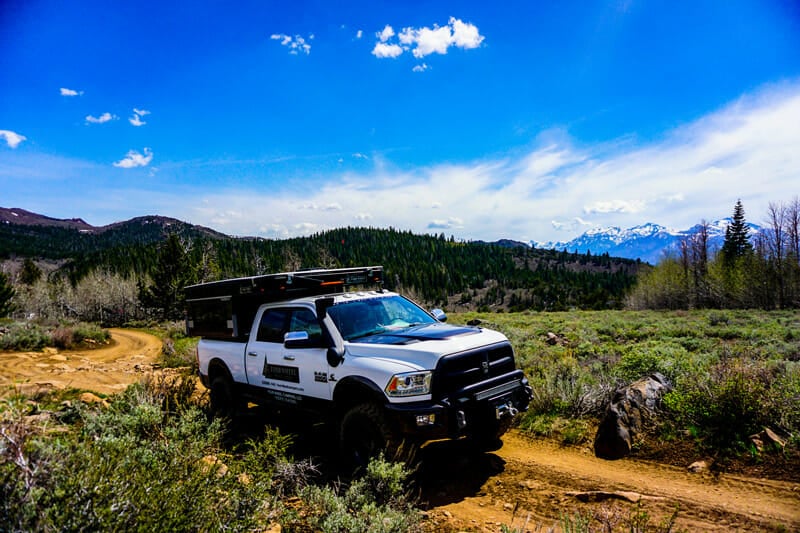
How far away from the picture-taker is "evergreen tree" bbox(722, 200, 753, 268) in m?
54.1

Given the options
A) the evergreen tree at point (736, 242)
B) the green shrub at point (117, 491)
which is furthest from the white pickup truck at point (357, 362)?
the evergreen tree at point (736, 242)

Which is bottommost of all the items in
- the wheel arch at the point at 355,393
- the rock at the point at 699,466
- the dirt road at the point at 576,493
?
the dirt road at the point at 576,493

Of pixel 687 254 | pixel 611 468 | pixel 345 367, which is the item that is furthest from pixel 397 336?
pixel 687 254

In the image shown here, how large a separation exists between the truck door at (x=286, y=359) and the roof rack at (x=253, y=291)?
0.37 metres

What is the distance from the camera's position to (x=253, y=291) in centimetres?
658

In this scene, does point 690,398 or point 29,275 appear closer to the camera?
point 690,398

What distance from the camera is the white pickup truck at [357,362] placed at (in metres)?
4.71

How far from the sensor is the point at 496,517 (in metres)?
4.30

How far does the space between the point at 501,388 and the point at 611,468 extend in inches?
64.2

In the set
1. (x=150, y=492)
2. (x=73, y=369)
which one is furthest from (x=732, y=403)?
(x=73, y=369)

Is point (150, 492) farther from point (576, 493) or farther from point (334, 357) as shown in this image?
point (576, 493)

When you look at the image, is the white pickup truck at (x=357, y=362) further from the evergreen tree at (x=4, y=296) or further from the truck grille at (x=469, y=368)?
the evergreen tree at (x=4, y=296)

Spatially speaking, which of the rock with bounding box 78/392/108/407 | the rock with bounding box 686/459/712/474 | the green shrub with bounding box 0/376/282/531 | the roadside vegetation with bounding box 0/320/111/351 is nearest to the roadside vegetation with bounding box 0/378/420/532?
the green shrub with bounding box 0/376/282/531

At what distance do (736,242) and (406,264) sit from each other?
105 meters
